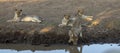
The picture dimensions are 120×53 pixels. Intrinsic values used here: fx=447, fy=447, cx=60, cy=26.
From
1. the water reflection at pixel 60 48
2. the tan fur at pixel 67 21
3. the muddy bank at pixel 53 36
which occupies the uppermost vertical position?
the tan fur at pixel 67 21

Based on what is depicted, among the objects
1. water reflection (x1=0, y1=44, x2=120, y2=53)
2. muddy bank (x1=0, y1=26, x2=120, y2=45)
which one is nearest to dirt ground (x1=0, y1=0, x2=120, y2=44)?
muddy bank (x1=0, y1=26, x2=120, y2=45)

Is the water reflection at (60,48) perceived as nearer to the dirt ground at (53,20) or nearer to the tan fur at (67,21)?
the dirt ground at (53,20)

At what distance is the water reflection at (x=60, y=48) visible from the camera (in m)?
13.7

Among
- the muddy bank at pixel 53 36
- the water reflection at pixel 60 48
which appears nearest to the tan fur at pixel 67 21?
the muddy bank at pixel 53 36

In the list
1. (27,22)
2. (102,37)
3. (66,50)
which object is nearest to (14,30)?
(27,22)

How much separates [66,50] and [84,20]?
1.94 m

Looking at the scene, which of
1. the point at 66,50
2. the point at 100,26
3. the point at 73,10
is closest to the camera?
the point at 66,50

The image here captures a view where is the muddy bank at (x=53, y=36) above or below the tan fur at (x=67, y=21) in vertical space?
below

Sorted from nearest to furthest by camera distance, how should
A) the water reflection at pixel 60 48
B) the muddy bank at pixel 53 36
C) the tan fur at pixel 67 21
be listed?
the water reflection at pixel 60 48
the muddy bank at pixel 53 36
the tan fur at pixel 67 21

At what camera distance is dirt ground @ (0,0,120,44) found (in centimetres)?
1438

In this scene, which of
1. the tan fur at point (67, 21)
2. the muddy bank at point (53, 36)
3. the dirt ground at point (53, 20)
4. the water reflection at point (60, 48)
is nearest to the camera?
the water reflection at point (60, 48)

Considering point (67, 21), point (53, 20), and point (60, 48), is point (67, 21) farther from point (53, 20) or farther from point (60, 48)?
point (60, 48)

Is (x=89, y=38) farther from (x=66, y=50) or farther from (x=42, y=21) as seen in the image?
(x=42, y=21)

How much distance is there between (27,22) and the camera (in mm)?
15508
